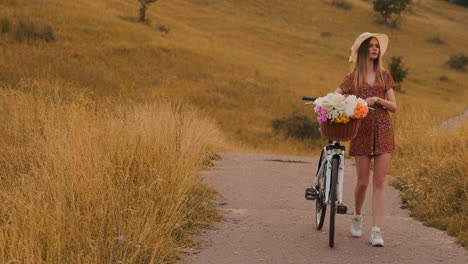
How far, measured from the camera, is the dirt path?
6.79m

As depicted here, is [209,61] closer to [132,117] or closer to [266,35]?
[266,35]

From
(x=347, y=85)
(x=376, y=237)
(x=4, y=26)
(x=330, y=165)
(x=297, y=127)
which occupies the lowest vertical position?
(x=297, y=127)

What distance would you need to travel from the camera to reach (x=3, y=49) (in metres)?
39.5

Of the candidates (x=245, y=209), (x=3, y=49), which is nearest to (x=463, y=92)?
(x=3, y=49)

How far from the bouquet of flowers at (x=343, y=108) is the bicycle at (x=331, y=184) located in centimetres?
35

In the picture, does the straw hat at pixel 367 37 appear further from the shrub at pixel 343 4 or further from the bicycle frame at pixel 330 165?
the shrub at pixel 343 4

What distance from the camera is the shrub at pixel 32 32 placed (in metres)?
42.3

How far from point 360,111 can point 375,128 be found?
0.59 metres

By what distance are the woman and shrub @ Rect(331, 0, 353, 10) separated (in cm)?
7414

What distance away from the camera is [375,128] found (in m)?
7.41

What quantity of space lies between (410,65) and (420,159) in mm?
49770

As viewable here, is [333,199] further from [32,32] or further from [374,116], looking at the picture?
[32,32]

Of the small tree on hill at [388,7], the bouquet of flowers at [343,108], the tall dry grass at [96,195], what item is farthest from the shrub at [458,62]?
the bouquet of flowers at [343,108]

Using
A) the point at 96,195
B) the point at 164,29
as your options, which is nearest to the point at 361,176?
the point at 96,195
